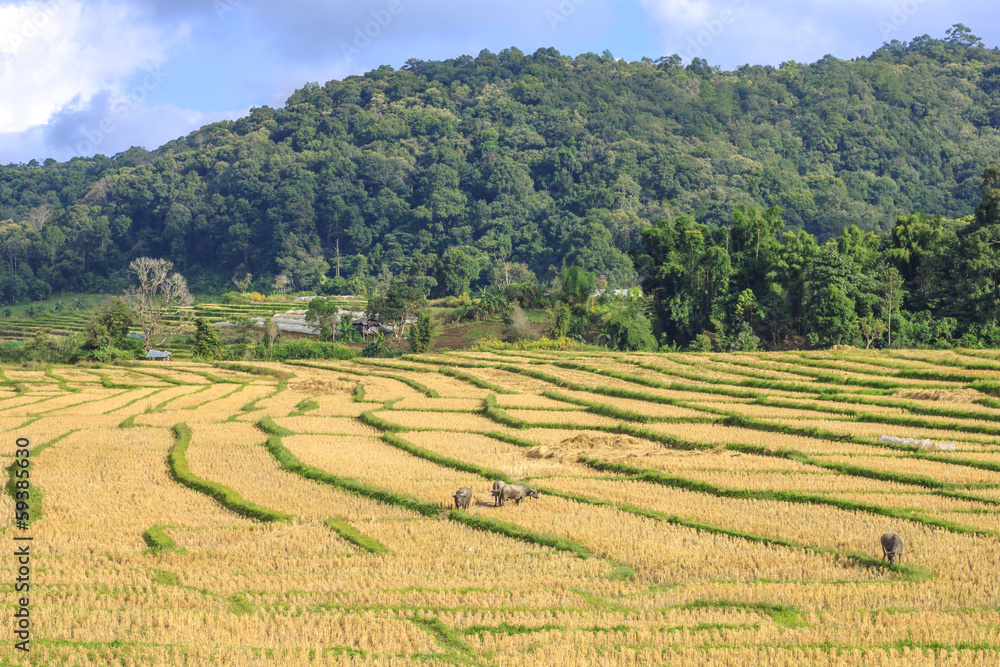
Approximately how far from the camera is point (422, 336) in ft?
165

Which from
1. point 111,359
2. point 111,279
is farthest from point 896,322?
point 111,279

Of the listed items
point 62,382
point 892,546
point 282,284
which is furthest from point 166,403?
point 282,284

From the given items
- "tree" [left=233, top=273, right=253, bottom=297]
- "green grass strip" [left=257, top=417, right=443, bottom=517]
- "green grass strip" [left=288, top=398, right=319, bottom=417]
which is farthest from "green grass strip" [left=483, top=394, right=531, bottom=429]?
"tree" [left=233, top=273, right=253, bottom=297]

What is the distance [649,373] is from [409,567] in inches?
870

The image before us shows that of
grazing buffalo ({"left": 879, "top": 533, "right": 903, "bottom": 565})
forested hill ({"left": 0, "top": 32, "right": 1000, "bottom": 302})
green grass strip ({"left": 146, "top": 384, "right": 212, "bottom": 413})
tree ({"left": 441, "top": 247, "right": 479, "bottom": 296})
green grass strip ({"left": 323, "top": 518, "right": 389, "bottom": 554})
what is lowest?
green grass strip ({"left": 146, "top": 384, "right": 212, "bottom": 413})

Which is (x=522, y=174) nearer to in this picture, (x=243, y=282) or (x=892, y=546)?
(x=243, y=282)

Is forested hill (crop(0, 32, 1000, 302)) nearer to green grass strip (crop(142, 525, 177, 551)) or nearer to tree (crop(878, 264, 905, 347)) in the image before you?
tree (crop(878, 264, 905, 347))

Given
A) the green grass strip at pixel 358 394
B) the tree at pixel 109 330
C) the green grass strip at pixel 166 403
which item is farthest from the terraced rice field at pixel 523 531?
the tree at pixel 109 330

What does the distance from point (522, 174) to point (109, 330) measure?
70.7 m

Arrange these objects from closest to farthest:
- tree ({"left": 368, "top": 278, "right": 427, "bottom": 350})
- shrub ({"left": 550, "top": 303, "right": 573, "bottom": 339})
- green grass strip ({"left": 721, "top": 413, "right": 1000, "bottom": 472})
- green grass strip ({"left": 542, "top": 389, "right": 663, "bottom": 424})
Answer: green grass strip ({"left": 721, "top": 413, "right": 1000, "bottom": 472}), green grass strip ({"left": 542, "top": 389, "right": 663, "bottom": 424}), shrub ({"left": 550, "top": 303, "right": 573, "bottom": 339}), tree ({"left": 368, "top": 278, "right": 427, "bottom": 350})

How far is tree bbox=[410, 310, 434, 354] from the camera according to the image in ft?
164

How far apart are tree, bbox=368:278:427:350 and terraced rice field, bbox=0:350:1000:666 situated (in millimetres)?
32071

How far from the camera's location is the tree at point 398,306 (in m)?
58.5

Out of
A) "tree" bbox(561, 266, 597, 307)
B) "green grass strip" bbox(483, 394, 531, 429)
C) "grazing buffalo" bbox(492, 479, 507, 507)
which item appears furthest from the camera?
"tree" bbox(561, 266, 597, 307)
